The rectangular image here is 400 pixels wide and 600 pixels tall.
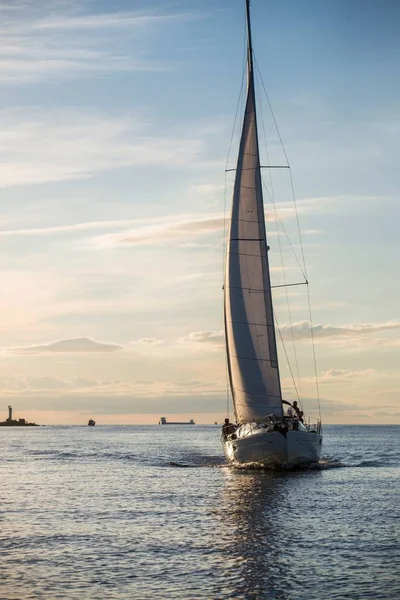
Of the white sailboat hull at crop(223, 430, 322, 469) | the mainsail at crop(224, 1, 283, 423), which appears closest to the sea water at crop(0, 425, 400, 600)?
the white sailboat hull at crop(223, 430, 322, 469)

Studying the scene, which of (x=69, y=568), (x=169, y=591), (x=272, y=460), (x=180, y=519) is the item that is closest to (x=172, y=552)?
(x=69, y=568)

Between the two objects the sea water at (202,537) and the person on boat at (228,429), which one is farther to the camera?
the person on boat at (228,429)

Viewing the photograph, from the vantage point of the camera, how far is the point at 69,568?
24188mm

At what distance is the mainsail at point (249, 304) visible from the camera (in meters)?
56.0

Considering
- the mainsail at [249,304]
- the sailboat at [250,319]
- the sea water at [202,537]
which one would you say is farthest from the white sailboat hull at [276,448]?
the mainsail at [249,304]

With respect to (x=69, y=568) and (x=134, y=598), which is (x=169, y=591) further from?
(x=69, y=568)

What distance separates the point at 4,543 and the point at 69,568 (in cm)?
502

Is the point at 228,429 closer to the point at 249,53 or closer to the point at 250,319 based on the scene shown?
the point at 250,319

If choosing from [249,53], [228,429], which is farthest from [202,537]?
[249,53]

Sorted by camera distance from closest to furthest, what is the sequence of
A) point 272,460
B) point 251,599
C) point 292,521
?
point 251,599
point 292,521
point 272,460

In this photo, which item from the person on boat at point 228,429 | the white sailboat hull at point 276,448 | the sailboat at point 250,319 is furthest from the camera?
the person on boat at point 228,429

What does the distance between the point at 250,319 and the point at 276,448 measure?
364 inches

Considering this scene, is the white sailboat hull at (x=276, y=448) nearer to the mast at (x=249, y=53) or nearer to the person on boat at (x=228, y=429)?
the person on boat at (x=228, y=429)

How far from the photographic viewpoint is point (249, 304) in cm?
5675
